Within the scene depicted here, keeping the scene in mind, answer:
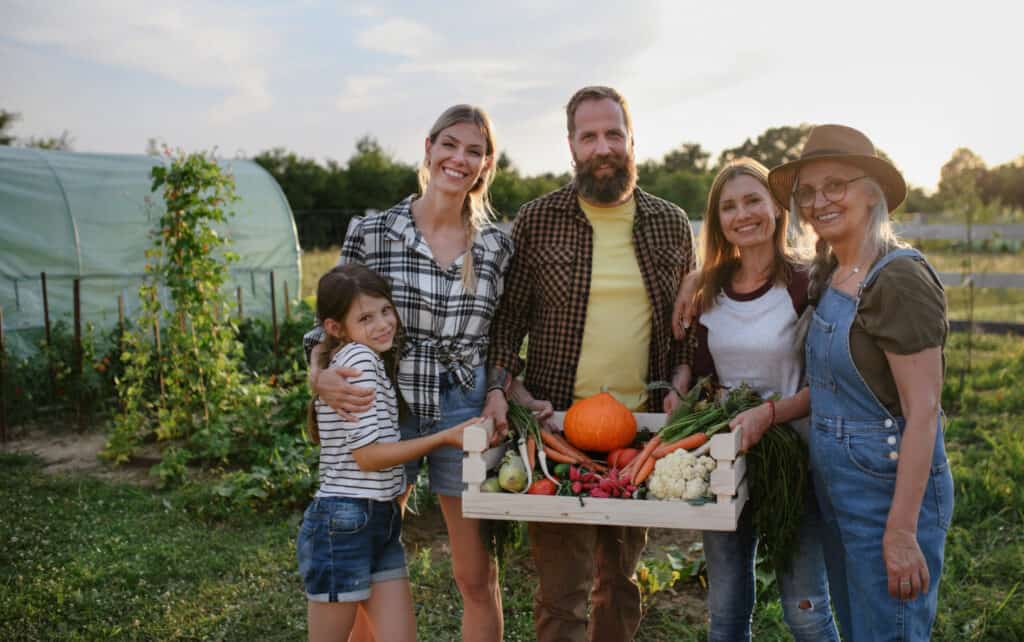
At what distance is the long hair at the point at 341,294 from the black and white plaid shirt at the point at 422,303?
9cm

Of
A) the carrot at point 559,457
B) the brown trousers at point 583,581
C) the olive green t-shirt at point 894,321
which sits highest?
the olive green t-shirt at point 894,321

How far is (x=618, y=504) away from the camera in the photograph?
7.50 ft

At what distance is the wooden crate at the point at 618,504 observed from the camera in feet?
7.29

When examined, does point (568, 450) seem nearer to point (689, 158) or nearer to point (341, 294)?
point (341, 294)

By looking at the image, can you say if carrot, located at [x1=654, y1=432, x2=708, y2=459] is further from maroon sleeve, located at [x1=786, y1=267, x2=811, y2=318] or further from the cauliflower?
maroon sleeve, located at [x1=786, y1=267, x2=811, y2=318]

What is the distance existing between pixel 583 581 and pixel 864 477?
1.18m

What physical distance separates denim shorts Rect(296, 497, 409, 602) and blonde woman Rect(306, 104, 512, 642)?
0.33 meters

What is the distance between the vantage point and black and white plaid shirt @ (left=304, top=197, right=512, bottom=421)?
9.35 ft

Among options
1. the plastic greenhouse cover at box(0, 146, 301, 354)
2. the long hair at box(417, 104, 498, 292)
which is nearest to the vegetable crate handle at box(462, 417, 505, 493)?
the long hair at box(417, 104, 498, 292)

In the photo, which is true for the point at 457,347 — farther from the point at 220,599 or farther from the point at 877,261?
the point at 220,599

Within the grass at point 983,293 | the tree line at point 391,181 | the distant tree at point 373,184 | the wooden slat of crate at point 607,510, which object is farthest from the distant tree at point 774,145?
the wooden slat of crate at point 607,510

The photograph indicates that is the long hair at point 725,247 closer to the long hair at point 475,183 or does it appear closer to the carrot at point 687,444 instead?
the carrot at point 687,444

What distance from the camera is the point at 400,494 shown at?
9.27 ft

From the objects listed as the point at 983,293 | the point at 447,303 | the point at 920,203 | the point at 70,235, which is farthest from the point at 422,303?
the point at 920,203
